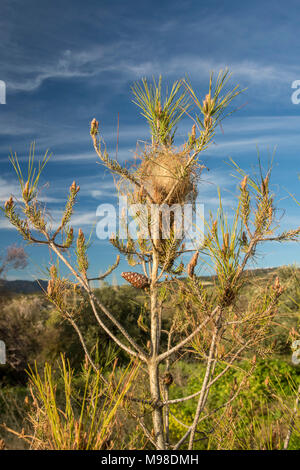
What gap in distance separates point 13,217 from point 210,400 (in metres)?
7.62

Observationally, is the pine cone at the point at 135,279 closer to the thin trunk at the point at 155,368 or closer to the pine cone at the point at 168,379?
the thin trunk at the point at 155,368

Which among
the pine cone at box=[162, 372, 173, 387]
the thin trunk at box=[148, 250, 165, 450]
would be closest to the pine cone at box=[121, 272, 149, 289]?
the thin trunk at box=[148, 250, 165, 450]

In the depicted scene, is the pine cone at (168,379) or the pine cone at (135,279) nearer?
the pine cone at (135,279)

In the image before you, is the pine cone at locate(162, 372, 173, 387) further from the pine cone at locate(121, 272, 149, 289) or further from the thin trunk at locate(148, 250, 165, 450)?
the pine cone at locate(121, 272, 149, 289)

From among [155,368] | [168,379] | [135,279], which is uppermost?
[135,279]

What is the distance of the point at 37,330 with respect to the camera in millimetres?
12742

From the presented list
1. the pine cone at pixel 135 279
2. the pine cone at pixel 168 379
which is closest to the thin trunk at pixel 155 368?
the pine cone at pixel 135 279

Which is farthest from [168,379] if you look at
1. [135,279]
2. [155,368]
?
[135,279]

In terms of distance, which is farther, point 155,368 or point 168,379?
Answer: point 168,379

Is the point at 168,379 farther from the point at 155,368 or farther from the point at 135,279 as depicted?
the point at 135,279
